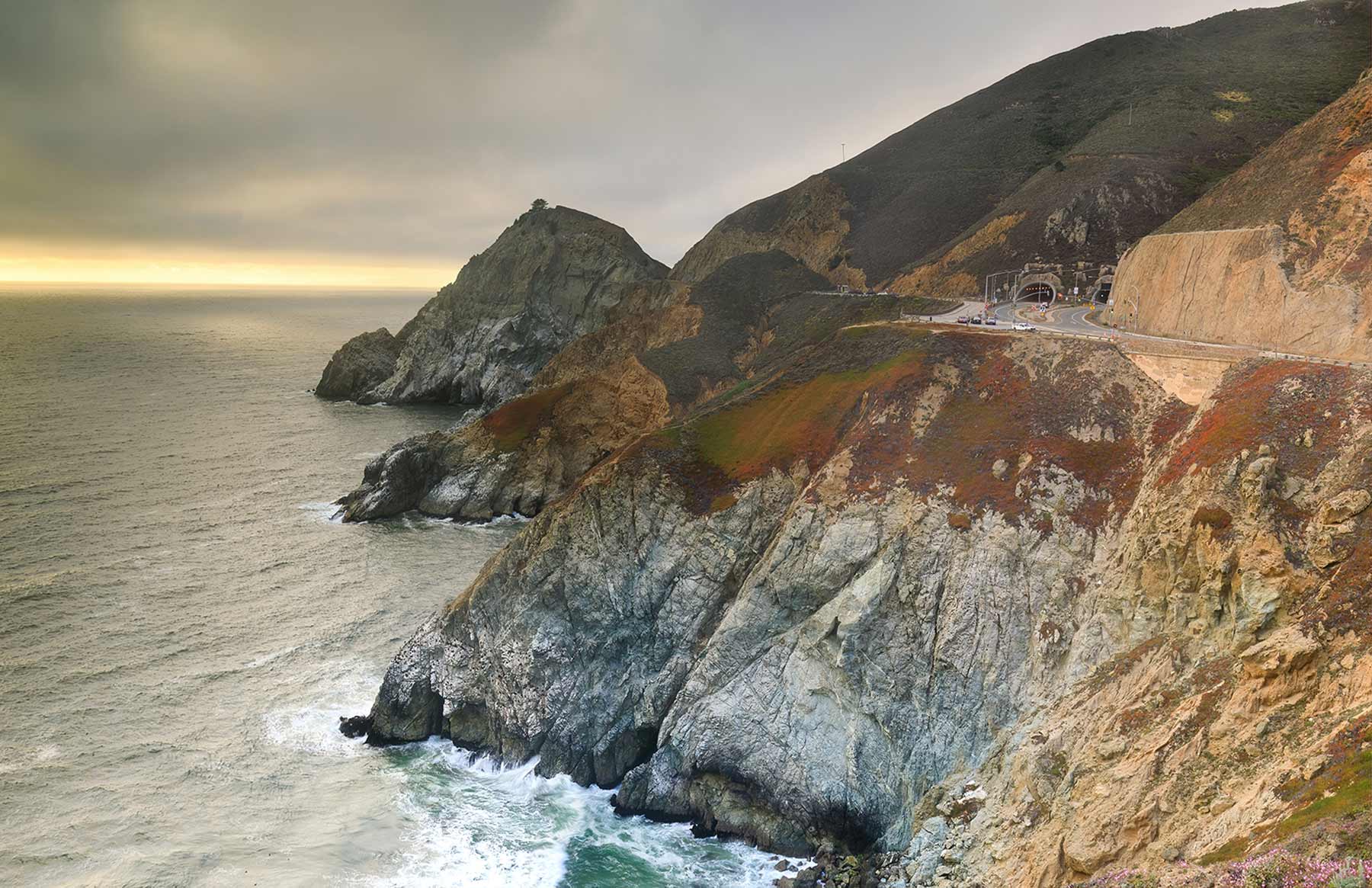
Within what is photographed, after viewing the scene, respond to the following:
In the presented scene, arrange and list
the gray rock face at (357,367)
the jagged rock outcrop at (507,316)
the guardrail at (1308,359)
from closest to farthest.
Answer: the guardrail at (1308,359)
the jagged rock outcrop at (507,316)
the gray rock face at (357,367)

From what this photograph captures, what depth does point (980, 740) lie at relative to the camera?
32.1m

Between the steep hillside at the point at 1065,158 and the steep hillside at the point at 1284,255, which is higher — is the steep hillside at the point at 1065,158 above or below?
above

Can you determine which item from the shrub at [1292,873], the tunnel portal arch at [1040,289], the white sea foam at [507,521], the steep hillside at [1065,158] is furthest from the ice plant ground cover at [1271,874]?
the steep hillside at [1065,158]

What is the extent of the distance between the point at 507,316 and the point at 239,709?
106 m

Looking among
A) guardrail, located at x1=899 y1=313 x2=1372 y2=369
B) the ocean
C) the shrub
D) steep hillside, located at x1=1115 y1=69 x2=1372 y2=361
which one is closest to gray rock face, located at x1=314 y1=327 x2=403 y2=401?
the ocean

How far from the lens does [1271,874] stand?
51.8ft

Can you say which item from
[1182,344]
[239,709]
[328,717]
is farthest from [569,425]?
[1182,344]

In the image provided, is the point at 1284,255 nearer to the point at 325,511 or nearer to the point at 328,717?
the point at 328,717

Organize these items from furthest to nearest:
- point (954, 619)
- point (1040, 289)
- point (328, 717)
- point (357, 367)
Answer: point (357, 367)
point (1040, 289)
point (328, 717)
point (954, 619)

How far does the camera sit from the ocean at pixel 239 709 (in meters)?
33.2

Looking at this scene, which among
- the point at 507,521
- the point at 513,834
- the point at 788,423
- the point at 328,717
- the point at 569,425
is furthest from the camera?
the point at 569,425

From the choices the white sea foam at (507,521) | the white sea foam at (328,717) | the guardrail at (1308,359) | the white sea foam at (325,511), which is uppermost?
the guardrail at (1308,359)

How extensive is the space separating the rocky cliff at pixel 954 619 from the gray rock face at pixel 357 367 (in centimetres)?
10210

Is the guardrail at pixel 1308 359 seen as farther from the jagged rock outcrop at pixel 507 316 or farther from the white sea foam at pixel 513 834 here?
the jagged rock outcrop at pixel 507 316
